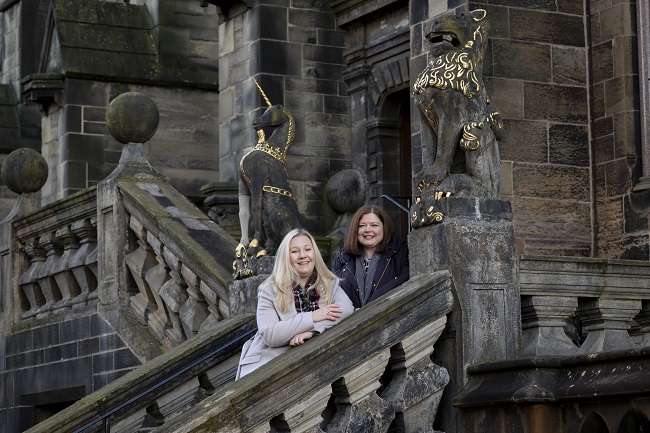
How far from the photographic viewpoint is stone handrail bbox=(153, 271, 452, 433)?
7.39m

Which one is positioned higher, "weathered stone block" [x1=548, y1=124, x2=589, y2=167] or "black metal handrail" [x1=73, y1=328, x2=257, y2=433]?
"weathered stone block" [x1=548, y1=124, x2=589, y2=167]

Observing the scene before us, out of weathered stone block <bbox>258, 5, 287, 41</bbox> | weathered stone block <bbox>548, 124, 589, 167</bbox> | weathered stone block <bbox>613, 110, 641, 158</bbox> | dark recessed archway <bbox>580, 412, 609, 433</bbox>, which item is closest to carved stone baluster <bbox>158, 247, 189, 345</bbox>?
weathered stone block <bbox>548, 124, 589, 167</bbox>

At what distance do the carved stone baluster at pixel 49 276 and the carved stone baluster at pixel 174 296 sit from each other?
2.56 meters

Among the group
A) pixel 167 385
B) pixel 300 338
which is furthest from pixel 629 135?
pixel 300 338

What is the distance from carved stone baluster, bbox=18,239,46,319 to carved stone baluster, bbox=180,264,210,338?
134 inches

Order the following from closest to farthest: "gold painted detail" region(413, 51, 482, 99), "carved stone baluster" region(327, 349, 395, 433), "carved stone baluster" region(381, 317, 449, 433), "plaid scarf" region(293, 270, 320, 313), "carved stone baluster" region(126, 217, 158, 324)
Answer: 1. "carved stone baluster" region(327, 349, 395, 433)
2. "carved stone baluster" region(381, 317, 449, 433)
3. "plaid scarf" region(293, 270, 320, 313)
4. "gold painted detail" region(413, 51, 482, 99)
5. "carved stone baluster" region(126, 217, 158, 324)

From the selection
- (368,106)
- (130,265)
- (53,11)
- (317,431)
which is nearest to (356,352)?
(317,431)

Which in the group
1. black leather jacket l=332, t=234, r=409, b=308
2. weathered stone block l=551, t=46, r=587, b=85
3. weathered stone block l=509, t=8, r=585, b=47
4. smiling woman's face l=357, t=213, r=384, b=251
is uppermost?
weathered stone block l=509, t=8, r=585, b=47

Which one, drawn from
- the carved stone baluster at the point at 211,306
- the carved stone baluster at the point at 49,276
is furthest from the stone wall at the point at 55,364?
the carved stone baluster at the point at 211,306

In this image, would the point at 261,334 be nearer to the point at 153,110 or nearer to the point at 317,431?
the point at 317,431

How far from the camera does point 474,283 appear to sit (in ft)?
26.7

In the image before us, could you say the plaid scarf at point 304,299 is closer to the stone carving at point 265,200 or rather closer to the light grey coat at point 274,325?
the light grey coat at point 274,325

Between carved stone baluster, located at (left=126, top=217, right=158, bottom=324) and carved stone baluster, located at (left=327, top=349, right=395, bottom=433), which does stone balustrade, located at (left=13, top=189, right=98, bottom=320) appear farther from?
carved stone baluster, located at (left=327, top=349, right=395, bottom=433)

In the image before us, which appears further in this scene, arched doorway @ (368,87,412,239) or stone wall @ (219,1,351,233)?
stone wall @ (219,1,351,233)
